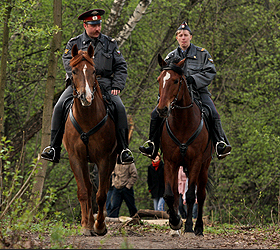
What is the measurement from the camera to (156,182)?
547 inches

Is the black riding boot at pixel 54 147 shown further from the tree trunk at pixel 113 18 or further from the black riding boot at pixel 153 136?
the tree trunk at pixel 113 18

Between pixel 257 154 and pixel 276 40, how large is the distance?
4565 mm

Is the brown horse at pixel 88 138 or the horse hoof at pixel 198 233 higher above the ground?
the brown horse at pixel 88 138

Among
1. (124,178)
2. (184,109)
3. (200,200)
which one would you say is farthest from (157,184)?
(184,109)

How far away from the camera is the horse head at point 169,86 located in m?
7.86

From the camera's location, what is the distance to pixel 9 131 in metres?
18.7

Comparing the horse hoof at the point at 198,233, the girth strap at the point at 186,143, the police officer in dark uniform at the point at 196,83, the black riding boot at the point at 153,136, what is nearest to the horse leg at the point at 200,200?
the horse hoof at the point at 198,233

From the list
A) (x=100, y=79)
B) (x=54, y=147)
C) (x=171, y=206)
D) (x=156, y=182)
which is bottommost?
(x=171, y=206)

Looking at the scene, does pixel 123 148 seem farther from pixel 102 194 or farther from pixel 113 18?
pixel 113 18

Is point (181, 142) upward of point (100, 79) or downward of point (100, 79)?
downward

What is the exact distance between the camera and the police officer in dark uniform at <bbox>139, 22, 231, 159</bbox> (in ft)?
29.8

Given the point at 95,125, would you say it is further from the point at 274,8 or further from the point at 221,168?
the point at 274,8

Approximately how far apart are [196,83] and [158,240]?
2.96 m

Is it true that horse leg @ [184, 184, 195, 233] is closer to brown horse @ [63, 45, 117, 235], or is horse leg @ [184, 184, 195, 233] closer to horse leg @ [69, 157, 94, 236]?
brown horse @ [63, 45, 117, 235]
